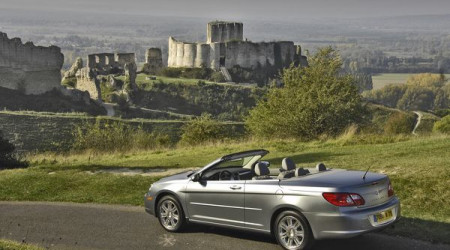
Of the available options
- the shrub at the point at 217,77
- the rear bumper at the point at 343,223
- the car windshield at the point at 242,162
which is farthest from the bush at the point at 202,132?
the shrub at the point at 217,77

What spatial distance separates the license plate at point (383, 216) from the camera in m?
9.94

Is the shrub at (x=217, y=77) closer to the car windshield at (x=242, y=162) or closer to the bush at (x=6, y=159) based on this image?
the bush at (x=6, y=159)

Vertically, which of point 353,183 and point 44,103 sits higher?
point 353,183

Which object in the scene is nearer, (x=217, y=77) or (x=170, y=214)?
(x=170, y=214)

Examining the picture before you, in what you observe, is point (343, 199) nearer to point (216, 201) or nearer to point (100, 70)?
point (216, 201)

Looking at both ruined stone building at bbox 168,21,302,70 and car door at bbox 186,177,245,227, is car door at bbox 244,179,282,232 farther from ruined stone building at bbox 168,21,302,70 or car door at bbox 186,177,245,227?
ruined stone building at bbox 168,21,302,70

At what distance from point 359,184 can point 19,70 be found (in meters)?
78.5

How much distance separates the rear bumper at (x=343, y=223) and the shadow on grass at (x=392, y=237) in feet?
2.23

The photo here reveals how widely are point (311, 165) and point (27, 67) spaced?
71165 mm

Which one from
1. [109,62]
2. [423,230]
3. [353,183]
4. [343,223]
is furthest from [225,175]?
[109,62]

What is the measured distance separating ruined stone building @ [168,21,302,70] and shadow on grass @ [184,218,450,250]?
108011 millimetres

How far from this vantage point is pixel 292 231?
10.1 meters

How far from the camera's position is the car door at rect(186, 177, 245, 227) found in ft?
36.3

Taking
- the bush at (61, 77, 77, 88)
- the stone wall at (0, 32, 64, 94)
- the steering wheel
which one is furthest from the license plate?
the bush at (61, 77, 77, 88)
